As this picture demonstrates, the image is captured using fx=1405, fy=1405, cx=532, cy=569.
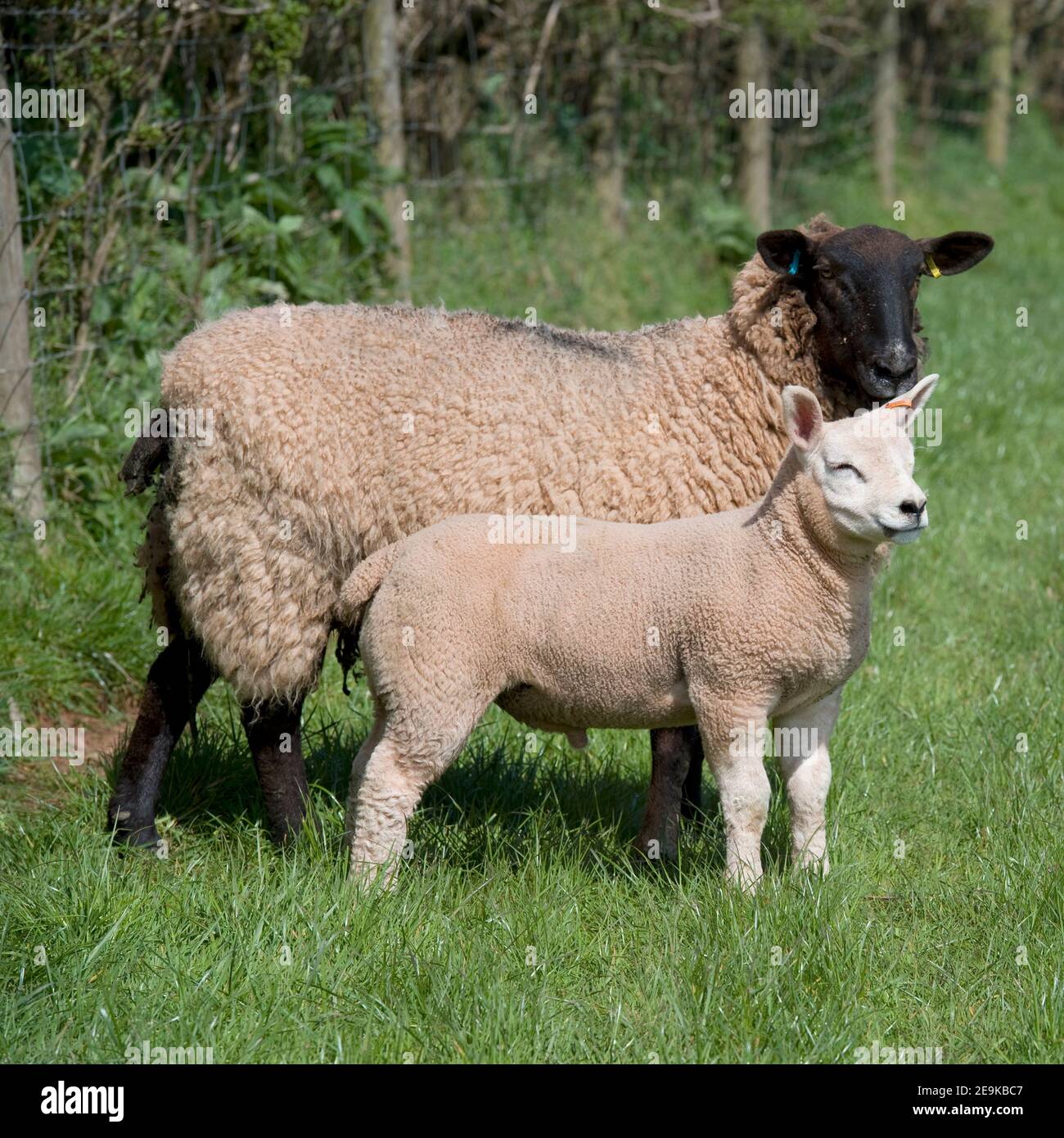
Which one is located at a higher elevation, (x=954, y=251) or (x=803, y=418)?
(x=954, y=251)

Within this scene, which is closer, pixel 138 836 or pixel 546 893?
pixel 546 893

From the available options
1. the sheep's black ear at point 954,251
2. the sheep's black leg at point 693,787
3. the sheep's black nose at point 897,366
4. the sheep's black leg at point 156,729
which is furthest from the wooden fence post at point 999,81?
the sheep's black leg at point 156,729

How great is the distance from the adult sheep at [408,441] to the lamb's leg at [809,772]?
457mm

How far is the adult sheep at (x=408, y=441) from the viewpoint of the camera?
3.95m

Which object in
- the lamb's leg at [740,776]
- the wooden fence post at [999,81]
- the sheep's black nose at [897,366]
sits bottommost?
the lamb's leg at [740,776]

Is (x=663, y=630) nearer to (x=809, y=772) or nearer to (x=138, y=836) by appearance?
(x=809, y=772)

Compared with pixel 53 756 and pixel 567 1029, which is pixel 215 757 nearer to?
pixel 53 756

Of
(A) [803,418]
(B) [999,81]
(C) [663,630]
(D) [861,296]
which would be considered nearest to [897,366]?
(D) [861,296]

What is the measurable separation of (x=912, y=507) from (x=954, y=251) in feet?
5.48

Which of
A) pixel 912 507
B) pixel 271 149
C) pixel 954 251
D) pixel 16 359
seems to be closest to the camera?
pixel 912 507

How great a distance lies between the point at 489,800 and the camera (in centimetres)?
436

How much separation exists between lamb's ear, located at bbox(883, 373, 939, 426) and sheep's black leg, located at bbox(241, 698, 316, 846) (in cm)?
193

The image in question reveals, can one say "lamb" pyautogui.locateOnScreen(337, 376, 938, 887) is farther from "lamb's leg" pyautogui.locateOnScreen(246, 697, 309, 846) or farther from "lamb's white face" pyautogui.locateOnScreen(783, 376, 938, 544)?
"lamb's leg" pyautogui.locateOnScreen(246, 697, 309, 846)

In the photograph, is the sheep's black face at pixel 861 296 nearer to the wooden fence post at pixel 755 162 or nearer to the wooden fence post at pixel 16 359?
the wooden fence post at pixel 16 359
